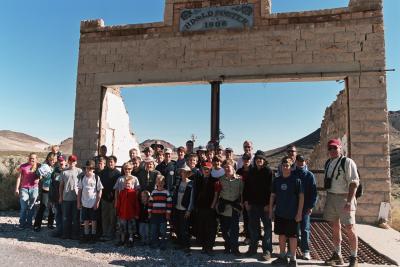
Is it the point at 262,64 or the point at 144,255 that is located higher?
the point at 262,64

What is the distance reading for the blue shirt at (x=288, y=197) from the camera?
17.1ft

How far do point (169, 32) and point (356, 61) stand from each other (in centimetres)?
473

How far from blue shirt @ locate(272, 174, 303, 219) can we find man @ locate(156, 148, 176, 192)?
2.09 meters

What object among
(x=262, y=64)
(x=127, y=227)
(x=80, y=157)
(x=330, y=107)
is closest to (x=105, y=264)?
(x=127, y=227)

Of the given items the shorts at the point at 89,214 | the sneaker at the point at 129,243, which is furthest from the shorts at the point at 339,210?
the shorts at the point at 89,214

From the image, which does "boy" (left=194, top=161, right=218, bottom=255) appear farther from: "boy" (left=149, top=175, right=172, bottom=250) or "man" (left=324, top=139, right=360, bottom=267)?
"man" (left=324, top=139, right=360, bottom=267)

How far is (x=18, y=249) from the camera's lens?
5867 mm

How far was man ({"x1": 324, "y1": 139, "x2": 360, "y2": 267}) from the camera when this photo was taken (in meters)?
5.08

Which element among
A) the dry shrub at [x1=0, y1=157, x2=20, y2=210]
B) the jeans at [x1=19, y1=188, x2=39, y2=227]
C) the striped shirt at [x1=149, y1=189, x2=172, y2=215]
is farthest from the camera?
the dry shrub at [x1=0, y1=157, x2=20, y2=210]

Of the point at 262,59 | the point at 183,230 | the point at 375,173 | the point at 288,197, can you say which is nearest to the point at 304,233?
the point at 288,197

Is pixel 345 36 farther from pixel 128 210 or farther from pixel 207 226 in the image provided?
pixel 128 210

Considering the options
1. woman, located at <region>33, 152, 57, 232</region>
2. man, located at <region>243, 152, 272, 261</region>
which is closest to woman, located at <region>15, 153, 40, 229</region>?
woman, located at <region>33, 152, 57, 232</region>

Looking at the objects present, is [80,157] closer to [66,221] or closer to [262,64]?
[66,221]

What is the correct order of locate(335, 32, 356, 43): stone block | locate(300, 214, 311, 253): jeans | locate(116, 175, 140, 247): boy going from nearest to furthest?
locate(300, 214, 311, 253): jeans
locate(116, 175, 140, 247): boy
locate(335, 32, 356, 43): stone block
